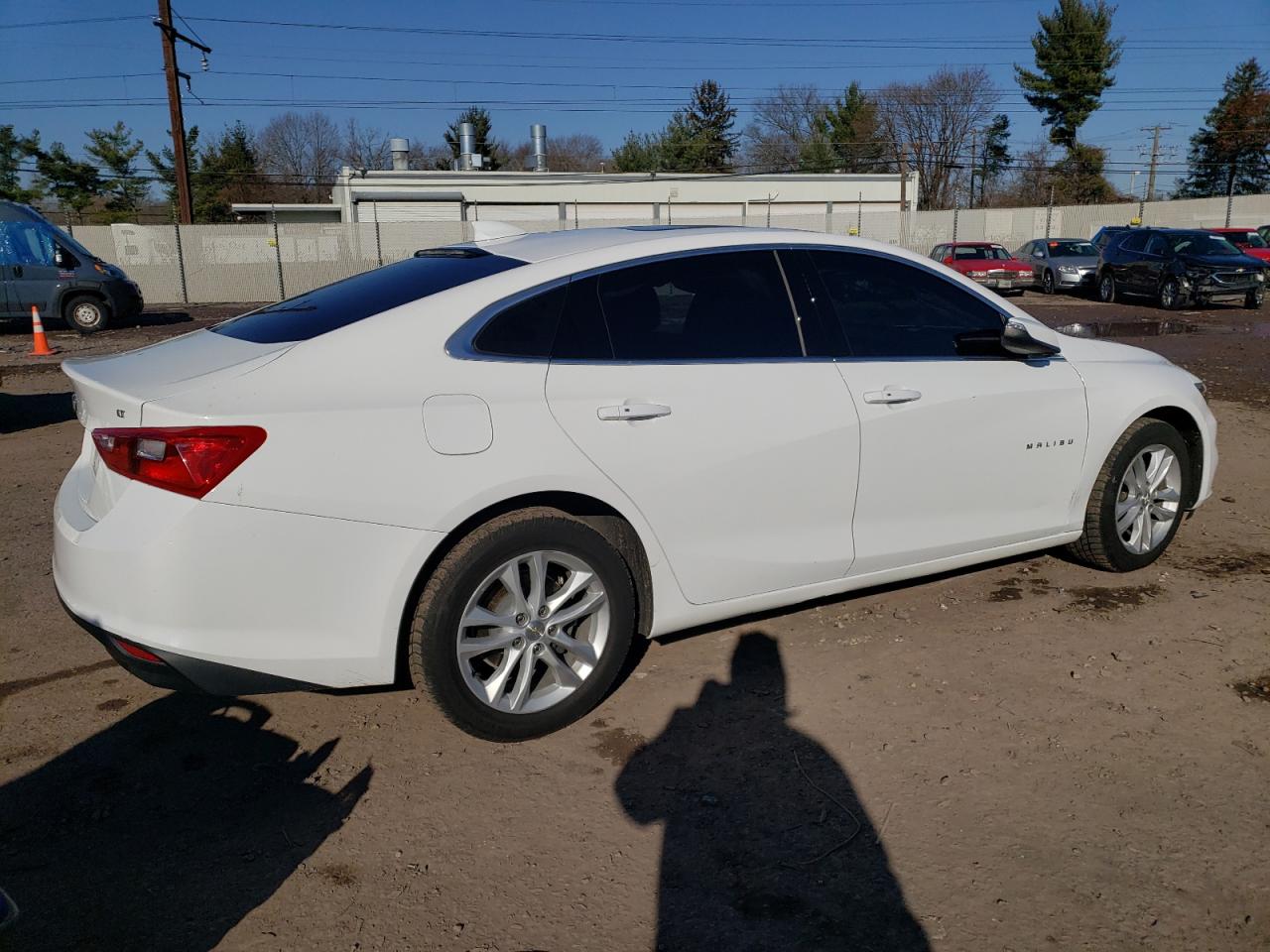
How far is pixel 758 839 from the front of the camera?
9.34 ft

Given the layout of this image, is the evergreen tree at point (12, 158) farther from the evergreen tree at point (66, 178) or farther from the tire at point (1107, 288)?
the tire at point (1107, 288)

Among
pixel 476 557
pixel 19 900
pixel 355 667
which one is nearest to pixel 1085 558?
pixel 476 557

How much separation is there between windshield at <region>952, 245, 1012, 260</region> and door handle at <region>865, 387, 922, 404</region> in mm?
24347

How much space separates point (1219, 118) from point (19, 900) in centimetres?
7210

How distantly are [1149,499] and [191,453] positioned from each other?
13.8 ft

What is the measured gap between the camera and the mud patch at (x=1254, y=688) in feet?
11.9

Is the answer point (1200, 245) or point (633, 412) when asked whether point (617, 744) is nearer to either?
point (633, 412)

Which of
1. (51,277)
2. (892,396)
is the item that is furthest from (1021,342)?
(51,277)

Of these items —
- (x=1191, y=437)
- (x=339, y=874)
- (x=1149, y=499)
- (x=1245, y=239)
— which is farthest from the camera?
(x=1245, y=239)

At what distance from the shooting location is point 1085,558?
15.9 ft

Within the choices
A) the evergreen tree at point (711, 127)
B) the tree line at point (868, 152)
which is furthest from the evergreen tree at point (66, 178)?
the evergreen tree at point (711, 127)

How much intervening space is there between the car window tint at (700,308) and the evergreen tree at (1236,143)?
64303mm

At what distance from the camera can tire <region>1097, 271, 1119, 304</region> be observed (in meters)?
24.2

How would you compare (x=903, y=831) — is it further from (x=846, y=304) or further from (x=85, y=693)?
(x=85, y=693)
